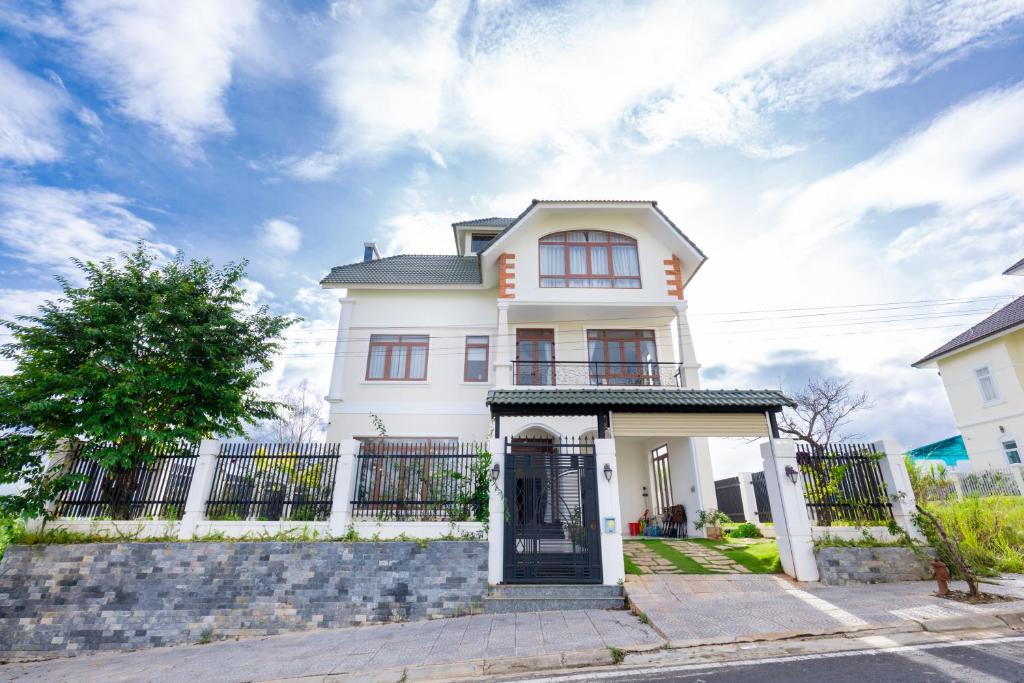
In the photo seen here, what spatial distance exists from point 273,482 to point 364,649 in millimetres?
3787

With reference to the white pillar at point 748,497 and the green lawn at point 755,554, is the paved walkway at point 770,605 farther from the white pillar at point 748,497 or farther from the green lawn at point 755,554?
the white pillar at point 748,497

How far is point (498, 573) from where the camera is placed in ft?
25.3

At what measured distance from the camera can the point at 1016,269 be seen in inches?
691

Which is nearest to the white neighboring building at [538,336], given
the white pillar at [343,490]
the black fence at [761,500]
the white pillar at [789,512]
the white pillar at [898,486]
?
the black fence at [761,500]

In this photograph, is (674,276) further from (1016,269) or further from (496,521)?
(1016,269)

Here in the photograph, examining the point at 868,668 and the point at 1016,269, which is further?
the point at 1016,269

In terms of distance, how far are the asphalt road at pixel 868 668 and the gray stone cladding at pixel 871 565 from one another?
2.75m

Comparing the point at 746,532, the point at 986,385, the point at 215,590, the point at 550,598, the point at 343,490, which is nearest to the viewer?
the point at 550,598

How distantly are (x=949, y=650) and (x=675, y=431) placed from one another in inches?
231

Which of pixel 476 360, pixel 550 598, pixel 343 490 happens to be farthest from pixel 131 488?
pixel 476 360

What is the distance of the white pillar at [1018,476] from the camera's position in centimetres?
1239

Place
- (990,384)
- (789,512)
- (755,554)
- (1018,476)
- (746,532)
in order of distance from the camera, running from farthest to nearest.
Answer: (990,384) < (1018,476) < (746,532) < (755,554) < (789,512)

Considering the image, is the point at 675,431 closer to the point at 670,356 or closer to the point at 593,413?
the point at 593,413

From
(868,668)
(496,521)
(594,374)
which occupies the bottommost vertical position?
(868,668)
